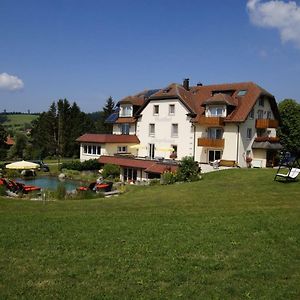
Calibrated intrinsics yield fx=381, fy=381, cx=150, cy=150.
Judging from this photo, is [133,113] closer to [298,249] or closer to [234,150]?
[234,150]

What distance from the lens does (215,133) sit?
1624 inches

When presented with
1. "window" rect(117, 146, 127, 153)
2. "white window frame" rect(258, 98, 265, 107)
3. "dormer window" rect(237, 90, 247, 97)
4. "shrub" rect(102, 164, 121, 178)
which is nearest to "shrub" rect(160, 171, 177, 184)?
"shrub" rect(102, 164, 121, 178)

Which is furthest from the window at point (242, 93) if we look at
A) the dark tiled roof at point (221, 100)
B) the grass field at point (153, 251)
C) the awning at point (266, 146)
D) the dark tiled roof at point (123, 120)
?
the grass field at point (153, 251)

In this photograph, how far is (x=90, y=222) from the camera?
14.2 meters

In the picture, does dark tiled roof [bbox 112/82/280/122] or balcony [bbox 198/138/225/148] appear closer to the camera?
dark tiled roof [bbox 112/82/280/122]

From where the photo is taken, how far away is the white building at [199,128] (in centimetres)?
4000

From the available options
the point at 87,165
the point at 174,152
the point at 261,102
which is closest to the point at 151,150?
the point at 174,152

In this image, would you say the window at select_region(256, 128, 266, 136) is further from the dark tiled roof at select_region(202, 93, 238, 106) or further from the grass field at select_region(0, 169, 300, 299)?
the grass field at select_region(0, 169, 300, 299)

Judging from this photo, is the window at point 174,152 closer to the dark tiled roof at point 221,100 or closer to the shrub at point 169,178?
the dark tiled roof at point 221,100

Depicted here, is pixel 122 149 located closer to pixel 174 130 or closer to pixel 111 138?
pixel 111 138

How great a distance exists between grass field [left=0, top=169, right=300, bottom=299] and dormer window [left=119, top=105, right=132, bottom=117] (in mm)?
32393

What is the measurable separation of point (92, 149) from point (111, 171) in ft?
27.6

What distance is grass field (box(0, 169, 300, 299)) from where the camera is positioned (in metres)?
8.20

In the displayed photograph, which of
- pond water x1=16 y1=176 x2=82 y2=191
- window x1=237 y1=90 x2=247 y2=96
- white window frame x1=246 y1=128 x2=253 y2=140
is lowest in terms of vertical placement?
pond water x1=16 y1=176 x2=82 y2=191
